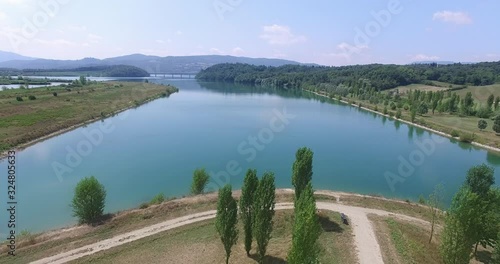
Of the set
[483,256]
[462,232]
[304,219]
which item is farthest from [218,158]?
[462,232]

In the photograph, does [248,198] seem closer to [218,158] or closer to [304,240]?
[304,240]

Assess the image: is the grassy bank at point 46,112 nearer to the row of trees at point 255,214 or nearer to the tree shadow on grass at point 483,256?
the row of trees at point 255,214

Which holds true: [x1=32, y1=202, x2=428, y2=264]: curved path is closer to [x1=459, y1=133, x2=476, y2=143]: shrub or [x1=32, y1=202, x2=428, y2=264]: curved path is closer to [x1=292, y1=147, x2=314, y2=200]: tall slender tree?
[x1=292, y1=147, x2=314, y2=200]: tall slender tree

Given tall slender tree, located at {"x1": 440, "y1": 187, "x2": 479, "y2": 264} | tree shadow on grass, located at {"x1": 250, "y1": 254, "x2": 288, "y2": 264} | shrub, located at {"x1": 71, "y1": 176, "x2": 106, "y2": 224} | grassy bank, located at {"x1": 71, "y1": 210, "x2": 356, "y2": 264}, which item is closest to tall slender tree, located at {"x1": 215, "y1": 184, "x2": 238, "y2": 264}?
grassy bank, located at {"x1": 71, "y1": 210, "x2": 356, "y2": 264}

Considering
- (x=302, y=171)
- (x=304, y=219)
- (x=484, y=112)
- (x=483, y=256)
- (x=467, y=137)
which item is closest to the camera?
(x=304, y=219)

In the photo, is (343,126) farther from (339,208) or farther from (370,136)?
(339,208)

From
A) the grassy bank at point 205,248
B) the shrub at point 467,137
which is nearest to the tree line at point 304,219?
the grassy bank at point 205,248

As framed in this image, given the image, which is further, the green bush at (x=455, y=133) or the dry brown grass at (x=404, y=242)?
the green bush at (x=455, y=133)

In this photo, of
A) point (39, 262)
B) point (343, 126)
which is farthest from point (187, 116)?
point (39, 262)
